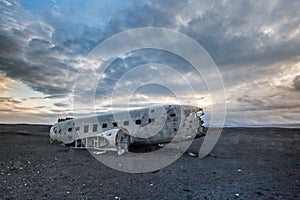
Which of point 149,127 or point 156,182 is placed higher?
point 149,127

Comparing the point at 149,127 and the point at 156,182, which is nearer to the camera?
the point at 156,182

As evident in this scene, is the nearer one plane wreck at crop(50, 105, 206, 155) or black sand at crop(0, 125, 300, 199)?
black sand at crop(0, 125, 300, 199)

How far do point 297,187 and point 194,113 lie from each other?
28.9ft

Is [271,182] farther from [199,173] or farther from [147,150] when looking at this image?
[147,150]

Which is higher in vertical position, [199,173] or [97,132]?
[97,132]

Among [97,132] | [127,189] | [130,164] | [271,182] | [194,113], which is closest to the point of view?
[127,189]

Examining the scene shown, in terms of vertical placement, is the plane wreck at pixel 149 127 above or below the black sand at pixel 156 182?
above

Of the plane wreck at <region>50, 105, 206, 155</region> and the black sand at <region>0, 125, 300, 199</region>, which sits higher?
the plane wreck at <region>50, 105, 206, 155</region>

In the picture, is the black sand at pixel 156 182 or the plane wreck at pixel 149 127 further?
the plane wreck at pixel 149 127

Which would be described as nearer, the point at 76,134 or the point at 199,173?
the point at 199,173

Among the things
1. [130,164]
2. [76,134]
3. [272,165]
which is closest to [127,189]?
[130,164]

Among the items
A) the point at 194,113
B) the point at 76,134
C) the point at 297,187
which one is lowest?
the point at 297,187

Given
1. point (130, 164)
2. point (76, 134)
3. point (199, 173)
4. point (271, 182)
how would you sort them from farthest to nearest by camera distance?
point (76, 134) → point (130, 164) → point (199, 173) → point (271, 182)

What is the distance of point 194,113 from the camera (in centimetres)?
1666
